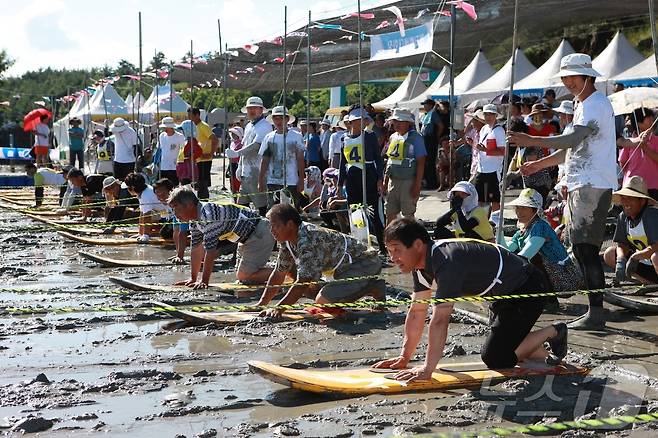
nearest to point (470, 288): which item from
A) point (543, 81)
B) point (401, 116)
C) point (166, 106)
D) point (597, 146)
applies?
point (597, 146)

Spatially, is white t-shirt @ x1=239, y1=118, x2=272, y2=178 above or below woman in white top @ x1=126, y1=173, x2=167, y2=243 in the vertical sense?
above

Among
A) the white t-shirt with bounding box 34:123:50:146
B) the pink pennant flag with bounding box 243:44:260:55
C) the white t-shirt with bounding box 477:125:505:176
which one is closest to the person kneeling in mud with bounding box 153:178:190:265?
the white t-shirt with bounding box 477:125:505:176

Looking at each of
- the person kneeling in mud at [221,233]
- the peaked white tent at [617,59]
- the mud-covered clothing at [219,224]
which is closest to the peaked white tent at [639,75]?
the peaked white tent at [617,59]

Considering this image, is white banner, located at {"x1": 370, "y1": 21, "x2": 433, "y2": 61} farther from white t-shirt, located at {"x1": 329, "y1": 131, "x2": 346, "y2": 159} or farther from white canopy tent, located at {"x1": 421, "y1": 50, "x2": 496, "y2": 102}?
white canopy tent, located at {"x1": 421, "y1": 50, "x2": 496, "y2": 102}

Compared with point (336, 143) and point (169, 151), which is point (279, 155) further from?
point (169, 151)

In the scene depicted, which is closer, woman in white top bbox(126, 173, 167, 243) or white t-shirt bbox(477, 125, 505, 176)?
white t-shirt bbox(477, 125, 505, 176)

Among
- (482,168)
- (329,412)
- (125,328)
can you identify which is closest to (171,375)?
(329,412)

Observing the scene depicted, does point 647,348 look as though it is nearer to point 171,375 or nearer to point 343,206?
point 171,375

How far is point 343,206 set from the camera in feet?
45.3

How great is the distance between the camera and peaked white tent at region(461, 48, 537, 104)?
760 inches

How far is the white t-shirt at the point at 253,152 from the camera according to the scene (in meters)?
13.4

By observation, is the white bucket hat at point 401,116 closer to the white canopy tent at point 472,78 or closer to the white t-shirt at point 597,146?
the white t-shirt at point 597,146

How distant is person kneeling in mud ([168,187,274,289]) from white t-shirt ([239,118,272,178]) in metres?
3.24

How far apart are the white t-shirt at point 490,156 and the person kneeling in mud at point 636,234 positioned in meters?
3.15
